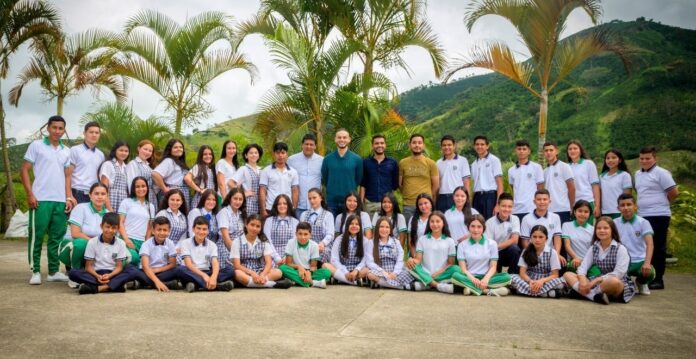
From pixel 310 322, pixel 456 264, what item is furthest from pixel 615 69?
pixel 310 322

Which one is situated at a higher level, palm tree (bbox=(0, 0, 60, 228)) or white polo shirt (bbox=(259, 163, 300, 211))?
palm tree (bbox=(0, 0, 60, 228))

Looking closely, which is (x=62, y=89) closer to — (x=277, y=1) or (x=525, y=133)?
(x=277, y=1)

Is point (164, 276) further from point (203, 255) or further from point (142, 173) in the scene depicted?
point (142, 173)

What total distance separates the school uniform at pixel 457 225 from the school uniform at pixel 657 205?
85.3 inches

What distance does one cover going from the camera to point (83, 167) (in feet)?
23.9

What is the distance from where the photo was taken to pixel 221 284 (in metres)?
6.52

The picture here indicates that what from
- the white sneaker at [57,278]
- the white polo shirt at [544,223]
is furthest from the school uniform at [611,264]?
the white sneaker at [57,278]

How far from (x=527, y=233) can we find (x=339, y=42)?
496 cm

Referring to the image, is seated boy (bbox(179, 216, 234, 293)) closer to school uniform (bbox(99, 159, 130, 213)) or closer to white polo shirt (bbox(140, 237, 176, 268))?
white polo shirt (bbox(140, 237, 176, 268))

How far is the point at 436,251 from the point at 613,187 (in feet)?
8.59

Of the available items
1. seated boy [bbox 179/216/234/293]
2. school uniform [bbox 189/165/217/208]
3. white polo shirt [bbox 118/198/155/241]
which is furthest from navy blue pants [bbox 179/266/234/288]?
school uniform [bbox 189/165/217/208]

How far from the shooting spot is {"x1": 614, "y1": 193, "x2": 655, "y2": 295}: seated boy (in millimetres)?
6785

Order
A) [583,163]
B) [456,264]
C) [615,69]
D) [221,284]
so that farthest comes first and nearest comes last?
[615,69] → [583,163] → [456,264] → [221,284]

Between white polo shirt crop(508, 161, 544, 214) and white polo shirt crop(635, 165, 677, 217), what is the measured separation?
4.02 feet
